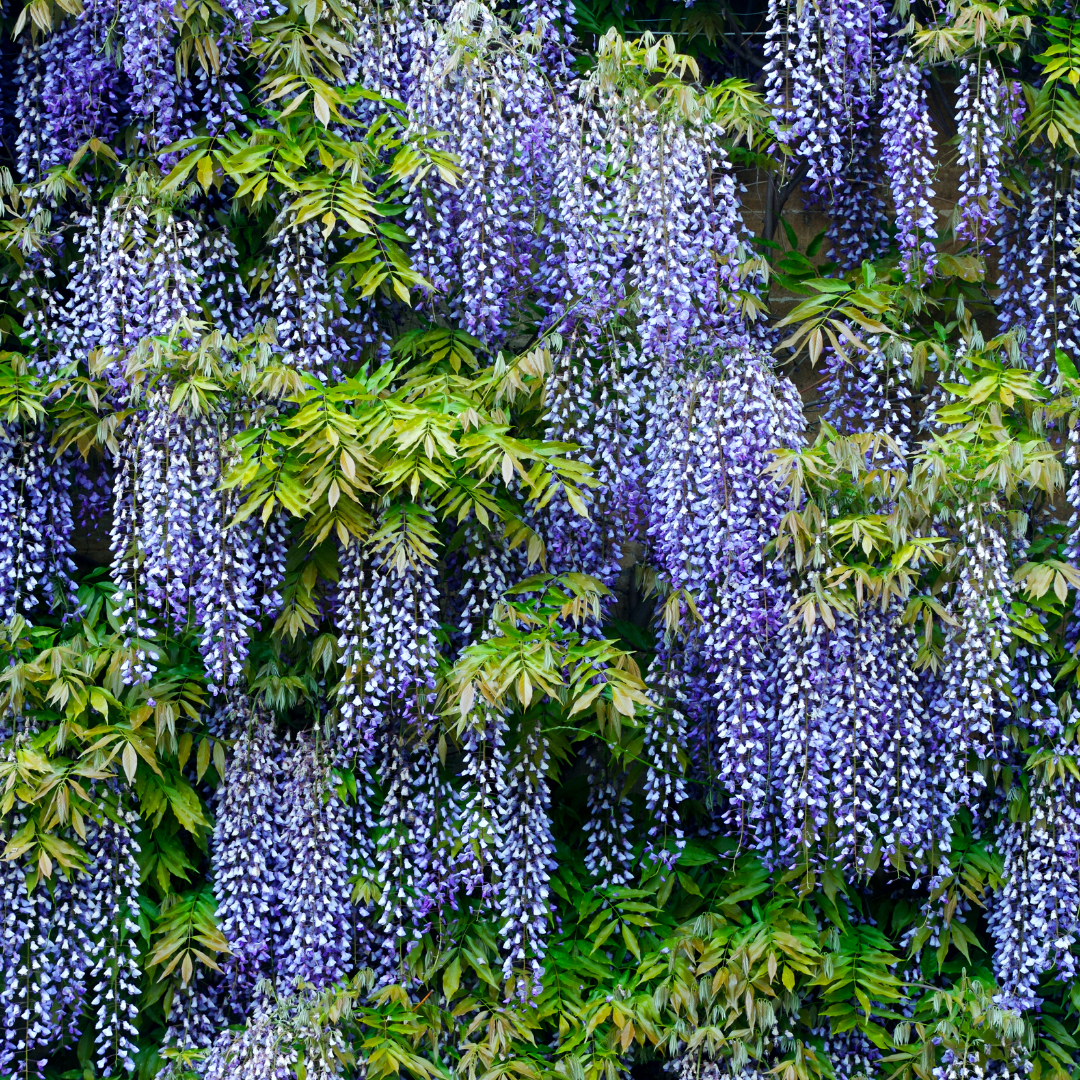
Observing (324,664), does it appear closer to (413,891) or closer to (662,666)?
(413,891)

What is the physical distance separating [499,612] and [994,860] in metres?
1.68

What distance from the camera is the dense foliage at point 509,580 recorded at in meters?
4.00

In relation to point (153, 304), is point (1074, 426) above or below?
below

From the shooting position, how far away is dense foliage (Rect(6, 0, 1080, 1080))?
400 centimetres

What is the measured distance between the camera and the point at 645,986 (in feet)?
13.4

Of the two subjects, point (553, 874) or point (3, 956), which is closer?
point (3, 956)

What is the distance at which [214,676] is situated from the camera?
4.17 metres

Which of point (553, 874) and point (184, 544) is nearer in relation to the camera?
point (184, 544)

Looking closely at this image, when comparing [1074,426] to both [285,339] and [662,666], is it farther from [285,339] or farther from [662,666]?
[285,339]

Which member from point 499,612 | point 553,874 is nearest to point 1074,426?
point 499,612

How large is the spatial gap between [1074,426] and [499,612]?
1.84 metres

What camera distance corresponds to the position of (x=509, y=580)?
432cm

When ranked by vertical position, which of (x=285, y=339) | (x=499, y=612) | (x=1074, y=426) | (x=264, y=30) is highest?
(x=264, y=30)

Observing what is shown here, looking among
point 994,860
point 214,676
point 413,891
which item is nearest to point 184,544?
point 214,676
